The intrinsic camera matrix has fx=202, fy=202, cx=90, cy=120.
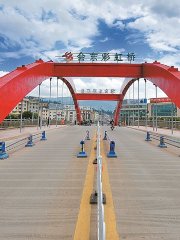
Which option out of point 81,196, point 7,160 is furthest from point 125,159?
point 7,160

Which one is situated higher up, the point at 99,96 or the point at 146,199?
the point at 99,96

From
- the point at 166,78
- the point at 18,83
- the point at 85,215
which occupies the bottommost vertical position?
the point at 85,215

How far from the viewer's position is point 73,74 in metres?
22.6

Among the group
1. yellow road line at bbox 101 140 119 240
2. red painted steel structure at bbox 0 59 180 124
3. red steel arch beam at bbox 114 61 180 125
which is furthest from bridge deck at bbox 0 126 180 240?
red steel arch beam at bbox 114 61 180 125

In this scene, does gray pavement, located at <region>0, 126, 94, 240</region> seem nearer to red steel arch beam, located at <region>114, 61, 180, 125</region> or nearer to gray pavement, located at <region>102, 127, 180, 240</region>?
gray pavement, located at <region>102, 127, 180, 240</region>

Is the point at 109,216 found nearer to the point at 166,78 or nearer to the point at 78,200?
the point at 78,200

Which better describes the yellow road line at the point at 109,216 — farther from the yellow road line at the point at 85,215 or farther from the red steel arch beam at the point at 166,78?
the red steel arch beam at the point at 166,78

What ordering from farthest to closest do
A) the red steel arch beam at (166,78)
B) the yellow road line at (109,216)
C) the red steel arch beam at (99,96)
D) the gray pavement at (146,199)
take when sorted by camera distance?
the red steel arch beam at (99,96)
the red steel arch beam at (166,78)
the gray pavement at (146,199)
the yellow road line at (109,216)

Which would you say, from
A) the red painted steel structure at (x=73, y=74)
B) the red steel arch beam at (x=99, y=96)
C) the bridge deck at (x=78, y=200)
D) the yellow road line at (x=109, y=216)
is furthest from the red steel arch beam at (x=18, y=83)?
the red steel arch beam at (x=99, y=96)

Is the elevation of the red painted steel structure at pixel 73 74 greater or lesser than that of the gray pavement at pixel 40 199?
greater

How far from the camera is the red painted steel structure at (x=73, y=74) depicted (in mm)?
13219

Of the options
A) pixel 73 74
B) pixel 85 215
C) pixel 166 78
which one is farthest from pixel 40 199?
pixel 73 74

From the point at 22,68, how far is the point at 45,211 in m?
14.9

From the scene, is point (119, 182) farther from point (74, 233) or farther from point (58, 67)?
point (58, 67)
